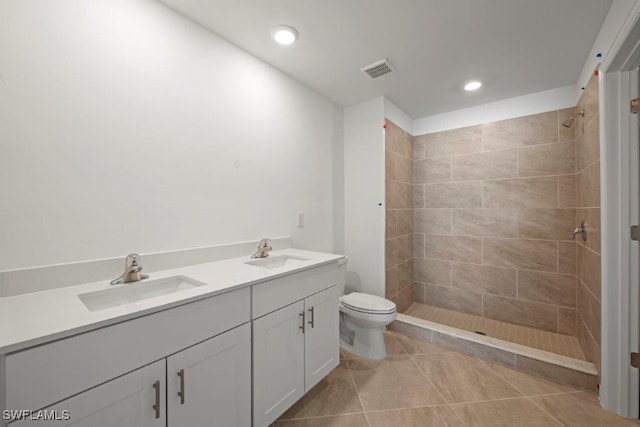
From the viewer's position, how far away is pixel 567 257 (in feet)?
7.39

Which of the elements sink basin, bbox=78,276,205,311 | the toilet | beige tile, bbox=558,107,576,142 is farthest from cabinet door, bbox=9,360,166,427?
beige tile, bbox=558,107,576,142

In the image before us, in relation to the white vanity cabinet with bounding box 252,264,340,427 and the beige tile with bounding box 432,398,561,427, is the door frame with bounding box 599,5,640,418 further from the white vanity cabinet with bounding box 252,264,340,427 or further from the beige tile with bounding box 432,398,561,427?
the white vanity cabinet with bounding box 252,264,340,427

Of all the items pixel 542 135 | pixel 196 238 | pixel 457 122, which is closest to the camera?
pixel 196 238

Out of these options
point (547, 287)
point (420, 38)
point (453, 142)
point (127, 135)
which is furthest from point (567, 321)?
point (127, 135)

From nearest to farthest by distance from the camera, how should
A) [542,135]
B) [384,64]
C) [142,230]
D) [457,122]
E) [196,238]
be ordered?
[142,230], [196,238], [384,64], [542,135], [457,122]

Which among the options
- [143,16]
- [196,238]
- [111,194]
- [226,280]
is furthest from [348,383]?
[143,16]

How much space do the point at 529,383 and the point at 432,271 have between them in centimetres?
130

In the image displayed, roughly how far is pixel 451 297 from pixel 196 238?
2.69 metres

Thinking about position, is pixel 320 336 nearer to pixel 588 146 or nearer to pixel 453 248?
pixel 453 248

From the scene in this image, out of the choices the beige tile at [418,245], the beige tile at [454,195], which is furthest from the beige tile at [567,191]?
the beige tile at [418,245]

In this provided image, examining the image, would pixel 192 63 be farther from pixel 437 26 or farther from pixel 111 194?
pixel 437 26

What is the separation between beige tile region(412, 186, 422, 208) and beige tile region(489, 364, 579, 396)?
1.72m

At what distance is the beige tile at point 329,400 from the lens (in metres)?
1.48

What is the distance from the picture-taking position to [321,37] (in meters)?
1.63
